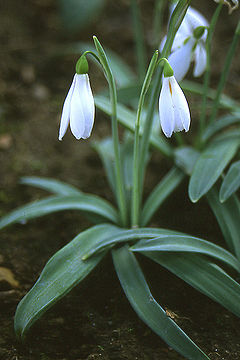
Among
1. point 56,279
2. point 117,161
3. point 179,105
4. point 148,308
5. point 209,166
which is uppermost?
point 179,105

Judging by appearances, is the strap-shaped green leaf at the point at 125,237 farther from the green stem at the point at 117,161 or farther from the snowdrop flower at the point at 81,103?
the snowdrop flower at the point at 81,103

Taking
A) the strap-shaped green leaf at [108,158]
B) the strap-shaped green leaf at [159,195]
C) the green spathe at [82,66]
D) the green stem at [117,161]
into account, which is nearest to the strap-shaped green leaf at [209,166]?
the strap-shaped green leaf at [159,195]

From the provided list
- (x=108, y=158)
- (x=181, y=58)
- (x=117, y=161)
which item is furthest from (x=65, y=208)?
(x=181, y=58)

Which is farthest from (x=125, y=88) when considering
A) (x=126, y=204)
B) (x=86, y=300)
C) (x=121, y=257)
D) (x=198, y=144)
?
(x=86, y=300)

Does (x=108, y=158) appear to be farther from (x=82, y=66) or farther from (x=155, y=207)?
(x=82, y=66)

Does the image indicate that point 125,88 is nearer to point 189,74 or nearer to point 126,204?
point 126,204

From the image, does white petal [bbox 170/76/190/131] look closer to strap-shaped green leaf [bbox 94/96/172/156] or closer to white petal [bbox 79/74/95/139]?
white petal [bbox 79/74/95/139]

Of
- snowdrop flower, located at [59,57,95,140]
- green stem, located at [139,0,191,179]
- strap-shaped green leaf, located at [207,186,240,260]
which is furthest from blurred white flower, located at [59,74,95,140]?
strap-shaped green leaf, located at [207,186,240,260]
